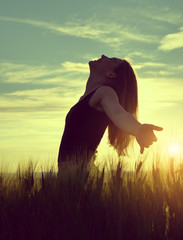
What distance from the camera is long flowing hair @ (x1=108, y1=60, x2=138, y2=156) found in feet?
11.6

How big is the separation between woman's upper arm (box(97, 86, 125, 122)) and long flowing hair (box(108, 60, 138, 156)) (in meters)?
0.38

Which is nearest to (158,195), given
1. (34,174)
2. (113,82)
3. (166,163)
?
(166,163)

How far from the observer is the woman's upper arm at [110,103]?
291 cm

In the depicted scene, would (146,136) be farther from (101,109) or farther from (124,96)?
(124,96)

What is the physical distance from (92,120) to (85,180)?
125cm

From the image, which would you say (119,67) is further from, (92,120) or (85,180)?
(85,180)

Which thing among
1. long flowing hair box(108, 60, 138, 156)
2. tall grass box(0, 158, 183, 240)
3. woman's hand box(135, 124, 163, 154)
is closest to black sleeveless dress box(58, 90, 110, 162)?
long flowing hair box(108, 60, 138, 156)

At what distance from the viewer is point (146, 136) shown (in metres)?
2.51

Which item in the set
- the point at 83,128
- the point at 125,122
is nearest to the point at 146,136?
the point at 125,122

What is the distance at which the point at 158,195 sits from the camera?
214 cm

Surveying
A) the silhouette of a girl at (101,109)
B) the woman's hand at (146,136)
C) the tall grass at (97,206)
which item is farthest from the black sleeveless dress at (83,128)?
the tall grass at (97,206)

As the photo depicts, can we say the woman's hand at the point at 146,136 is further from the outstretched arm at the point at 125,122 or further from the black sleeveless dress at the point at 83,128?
the black sleeveless dress at the point at 83,128

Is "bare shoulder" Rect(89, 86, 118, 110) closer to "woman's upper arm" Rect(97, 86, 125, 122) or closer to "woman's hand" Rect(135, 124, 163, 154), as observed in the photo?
"woman's upper arm" Rect(97, 86, 125, 122)

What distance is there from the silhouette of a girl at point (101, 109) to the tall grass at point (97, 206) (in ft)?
2.20
